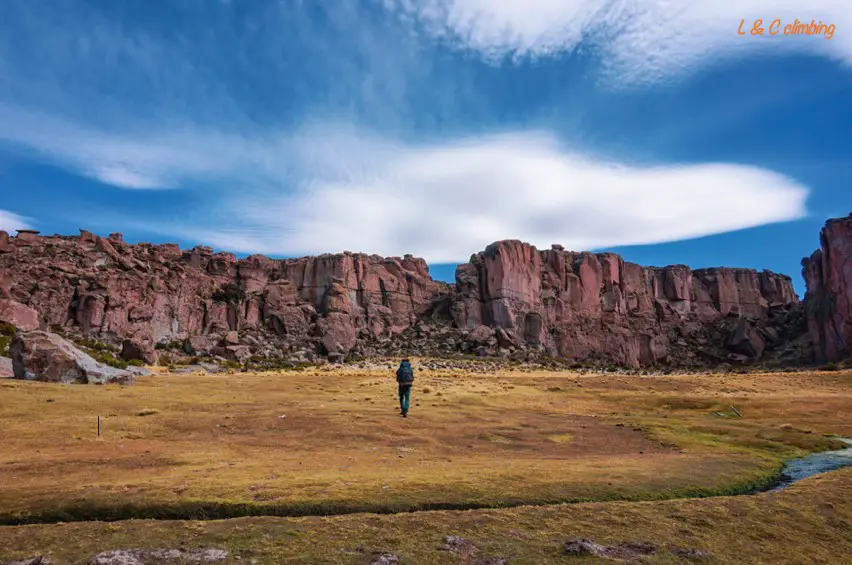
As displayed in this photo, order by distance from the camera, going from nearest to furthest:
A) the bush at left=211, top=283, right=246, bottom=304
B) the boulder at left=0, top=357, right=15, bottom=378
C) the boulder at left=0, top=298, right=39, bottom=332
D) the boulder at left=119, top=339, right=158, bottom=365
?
the boulder at left=0, top=357, right=15, bottom=378 < the boulder at left=0, top=298, right=39, bottom=332 < the boulder at left=119, top=339, right=158, bottom=365 < the bush at left=211, top=283, right=246, bottom=304

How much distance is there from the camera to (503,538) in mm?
8711

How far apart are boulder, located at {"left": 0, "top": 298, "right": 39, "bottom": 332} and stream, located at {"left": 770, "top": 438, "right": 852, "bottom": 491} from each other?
55.8 m

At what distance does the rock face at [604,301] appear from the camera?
118438mm

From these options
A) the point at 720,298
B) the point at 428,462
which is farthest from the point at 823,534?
the point at 720,298

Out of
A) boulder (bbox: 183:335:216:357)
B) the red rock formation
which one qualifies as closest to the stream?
the red rock formation

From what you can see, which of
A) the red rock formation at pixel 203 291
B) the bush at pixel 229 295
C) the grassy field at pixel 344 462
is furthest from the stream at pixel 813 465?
the bush at pixel 229 295

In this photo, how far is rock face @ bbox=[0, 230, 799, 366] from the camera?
82250 millimetres

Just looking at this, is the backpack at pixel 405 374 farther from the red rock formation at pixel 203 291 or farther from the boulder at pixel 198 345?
the boulder at pixel 198 345

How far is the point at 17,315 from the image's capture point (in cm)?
5141

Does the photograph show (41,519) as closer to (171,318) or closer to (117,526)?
(117,526)

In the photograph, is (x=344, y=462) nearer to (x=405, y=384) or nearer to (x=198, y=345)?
(x=405, y=384)

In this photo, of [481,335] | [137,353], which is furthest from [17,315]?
[481,335]

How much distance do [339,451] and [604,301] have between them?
12826cm

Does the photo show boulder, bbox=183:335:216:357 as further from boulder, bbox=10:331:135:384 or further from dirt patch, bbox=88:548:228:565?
dirt patch, bbox=88:548:228:565
